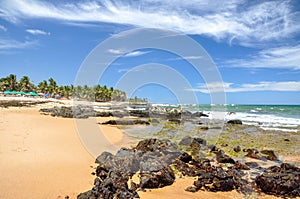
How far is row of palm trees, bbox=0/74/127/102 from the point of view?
9462 centimetres

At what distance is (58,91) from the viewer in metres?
108

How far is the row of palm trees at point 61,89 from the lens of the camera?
3725 inches

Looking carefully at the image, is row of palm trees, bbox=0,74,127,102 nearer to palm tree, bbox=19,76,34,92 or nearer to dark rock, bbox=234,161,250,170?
palm tree, bbox=19,76,34,92

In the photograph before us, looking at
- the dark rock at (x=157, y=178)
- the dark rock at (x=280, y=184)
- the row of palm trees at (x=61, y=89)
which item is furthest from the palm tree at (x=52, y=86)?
the dark rock at (x=280, y=184)

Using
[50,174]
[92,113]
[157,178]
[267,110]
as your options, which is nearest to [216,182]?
[157,178]

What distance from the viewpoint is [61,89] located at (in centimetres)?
11075

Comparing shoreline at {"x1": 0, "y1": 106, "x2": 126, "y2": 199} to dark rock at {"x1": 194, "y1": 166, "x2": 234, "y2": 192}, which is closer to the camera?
shoreline at {"x1": 0, "y1": 106, "x2": 126, "y2": 199}

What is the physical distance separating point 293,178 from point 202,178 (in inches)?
109

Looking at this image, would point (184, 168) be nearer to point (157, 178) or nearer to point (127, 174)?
point (157, 178)

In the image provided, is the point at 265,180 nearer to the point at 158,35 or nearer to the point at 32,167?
the point at 32,167

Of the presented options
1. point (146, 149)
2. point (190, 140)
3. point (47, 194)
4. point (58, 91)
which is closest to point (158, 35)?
point (190, 140)

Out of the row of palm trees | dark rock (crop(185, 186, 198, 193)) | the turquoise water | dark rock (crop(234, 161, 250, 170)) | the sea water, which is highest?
the row of palm trees

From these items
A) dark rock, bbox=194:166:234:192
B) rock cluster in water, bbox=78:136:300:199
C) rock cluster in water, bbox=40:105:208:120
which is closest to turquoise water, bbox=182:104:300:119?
rock cluster in water, bbox=40:105:208:120

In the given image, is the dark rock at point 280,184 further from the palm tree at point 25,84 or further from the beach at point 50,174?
the palm tree at point 25,84
